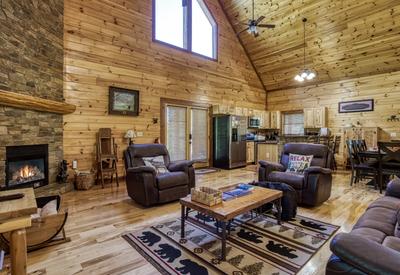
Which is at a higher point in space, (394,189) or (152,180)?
(394,189)

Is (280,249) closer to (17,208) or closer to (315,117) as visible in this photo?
(17,208)

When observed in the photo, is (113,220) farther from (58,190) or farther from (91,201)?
(58,190)

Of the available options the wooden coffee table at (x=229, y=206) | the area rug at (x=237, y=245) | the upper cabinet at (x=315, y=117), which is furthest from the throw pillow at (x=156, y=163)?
the upper cabinet at (x=315, y=117)

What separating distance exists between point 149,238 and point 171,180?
48.4 inches

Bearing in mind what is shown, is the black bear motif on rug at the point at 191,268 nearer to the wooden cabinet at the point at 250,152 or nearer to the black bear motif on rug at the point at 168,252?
the black bear motif on rug at the point at 168,252

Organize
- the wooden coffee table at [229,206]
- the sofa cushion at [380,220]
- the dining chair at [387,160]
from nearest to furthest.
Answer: the sofa cushion at [380,220] → the wooden coffee table at [229,206] → the dining chair at [387,160]

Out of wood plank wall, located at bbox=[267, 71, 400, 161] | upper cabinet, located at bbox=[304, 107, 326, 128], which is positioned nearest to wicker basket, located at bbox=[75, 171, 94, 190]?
upper cabinet, located at bbox=[304, 107, 326, 128]

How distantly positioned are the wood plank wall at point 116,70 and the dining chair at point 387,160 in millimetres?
4595

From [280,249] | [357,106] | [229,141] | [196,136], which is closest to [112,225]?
[280,249]

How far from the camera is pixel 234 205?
227 cm

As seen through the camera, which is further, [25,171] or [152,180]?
[25,171]

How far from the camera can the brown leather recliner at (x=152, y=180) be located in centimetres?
339

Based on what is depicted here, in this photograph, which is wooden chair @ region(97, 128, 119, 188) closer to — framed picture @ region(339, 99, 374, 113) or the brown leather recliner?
the brown leather recliner

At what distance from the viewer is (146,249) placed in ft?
→ 7.23
